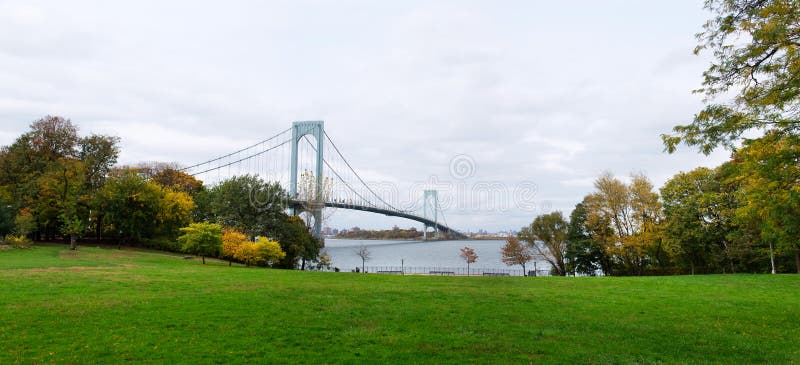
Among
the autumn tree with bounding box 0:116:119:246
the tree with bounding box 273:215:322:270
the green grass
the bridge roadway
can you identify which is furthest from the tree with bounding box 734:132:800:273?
the autumn tree with bounding box 0:116:119:246

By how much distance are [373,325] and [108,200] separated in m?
31.7

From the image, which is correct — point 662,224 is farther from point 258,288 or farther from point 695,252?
point 258,288

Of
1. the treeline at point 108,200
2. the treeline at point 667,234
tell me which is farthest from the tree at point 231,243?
the treeline at point 667,234

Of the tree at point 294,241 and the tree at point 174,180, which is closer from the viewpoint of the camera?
the tree at point 294,241

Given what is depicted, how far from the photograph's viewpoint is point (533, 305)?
10867mm

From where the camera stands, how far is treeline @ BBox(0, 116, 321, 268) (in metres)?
30.3

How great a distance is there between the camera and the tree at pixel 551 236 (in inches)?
1416

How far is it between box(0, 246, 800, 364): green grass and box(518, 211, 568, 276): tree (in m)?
23.0

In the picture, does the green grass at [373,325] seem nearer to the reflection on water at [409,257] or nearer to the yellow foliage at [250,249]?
the yellow foliage at [250,249]

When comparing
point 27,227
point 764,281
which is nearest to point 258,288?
point 764,281

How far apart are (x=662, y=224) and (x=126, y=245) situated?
3961cm

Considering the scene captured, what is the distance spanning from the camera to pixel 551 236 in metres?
36.4

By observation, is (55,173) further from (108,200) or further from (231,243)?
(231,243)

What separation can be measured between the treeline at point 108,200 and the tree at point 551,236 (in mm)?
17796
